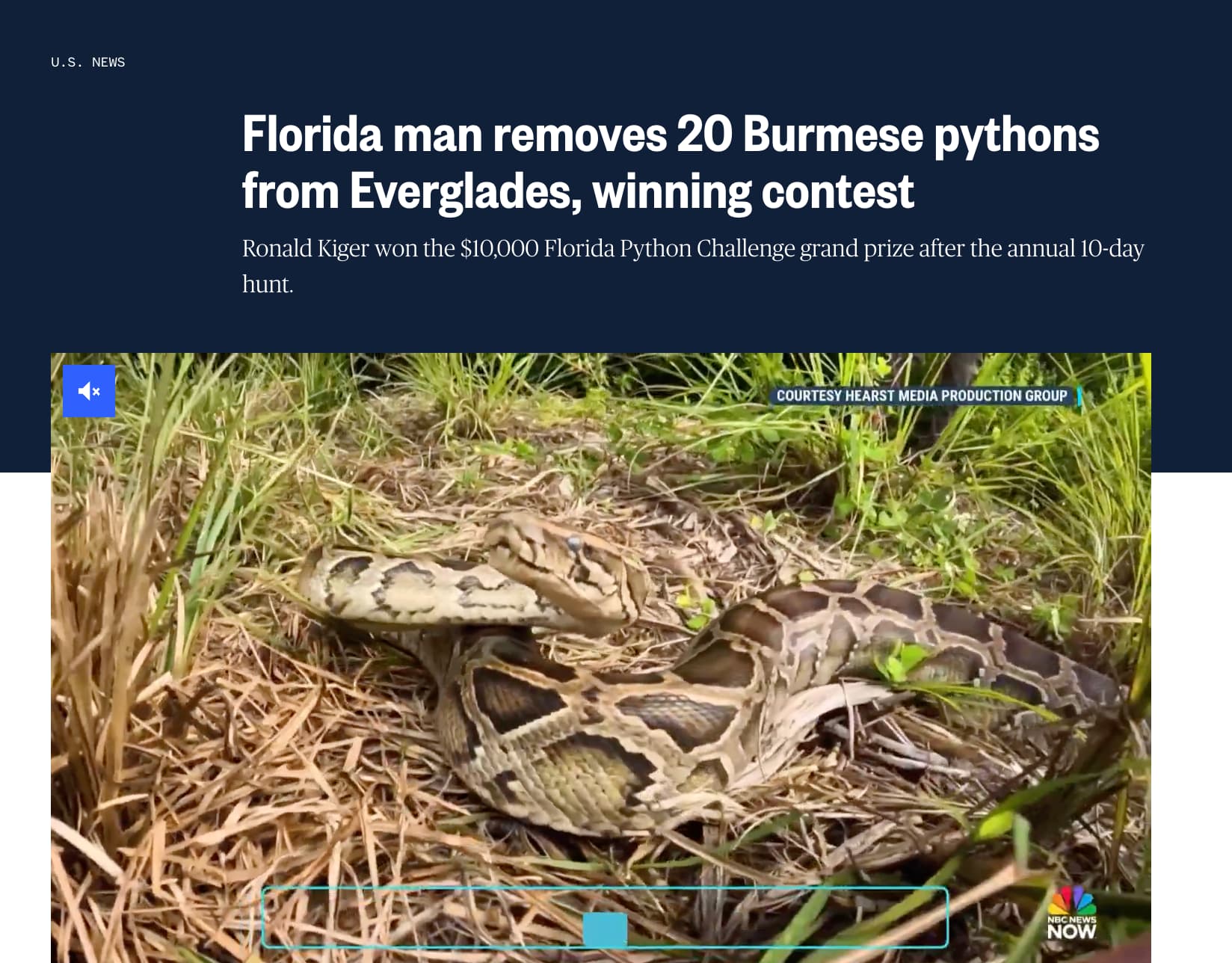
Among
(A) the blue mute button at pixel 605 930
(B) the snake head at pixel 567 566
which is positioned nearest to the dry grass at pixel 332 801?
(A) the blue mute button at pixel 605 930

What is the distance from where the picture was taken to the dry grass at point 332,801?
220cm

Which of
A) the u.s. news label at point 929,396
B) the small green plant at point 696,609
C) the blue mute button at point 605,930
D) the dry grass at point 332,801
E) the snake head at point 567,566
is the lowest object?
the blue mute button at point 605,930

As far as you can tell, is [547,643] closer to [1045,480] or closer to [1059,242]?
[1045,480]

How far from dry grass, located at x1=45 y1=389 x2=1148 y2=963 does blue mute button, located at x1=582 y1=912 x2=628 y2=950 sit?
22 millimetres

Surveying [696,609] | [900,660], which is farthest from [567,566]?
[900,660]

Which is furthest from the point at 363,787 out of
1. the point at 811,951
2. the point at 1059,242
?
the point at 1059,242

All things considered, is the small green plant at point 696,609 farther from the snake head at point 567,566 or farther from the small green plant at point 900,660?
the small green plant at point 900,660

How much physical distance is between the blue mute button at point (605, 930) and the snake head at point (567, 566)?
63 cm

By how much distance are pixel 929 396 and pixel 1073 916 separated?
3.88 feet

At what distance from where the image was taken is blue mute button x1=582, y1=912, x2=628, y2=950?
222 cm

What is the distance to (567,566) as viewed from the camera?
2.33 m

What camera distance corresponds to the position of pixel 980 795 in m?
2.30

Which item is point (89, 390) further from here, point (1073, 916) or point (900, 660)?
point (1073, 916)

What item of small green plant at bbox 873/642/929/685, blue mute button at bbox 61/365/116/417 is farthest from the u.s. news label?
blue mute button at bbox 61/365/116/417
